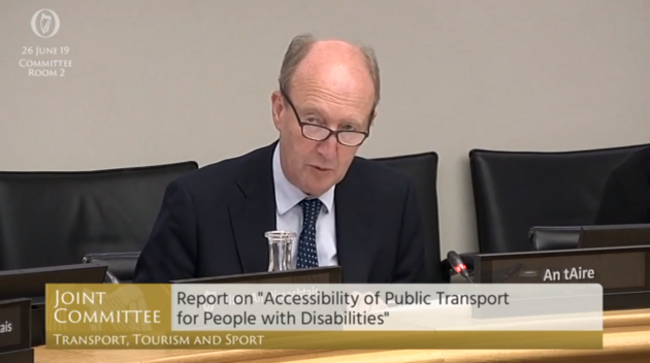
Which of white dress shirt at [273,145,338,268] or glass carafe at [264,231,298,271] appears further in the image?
white dress shirt at [273,145,338,268]

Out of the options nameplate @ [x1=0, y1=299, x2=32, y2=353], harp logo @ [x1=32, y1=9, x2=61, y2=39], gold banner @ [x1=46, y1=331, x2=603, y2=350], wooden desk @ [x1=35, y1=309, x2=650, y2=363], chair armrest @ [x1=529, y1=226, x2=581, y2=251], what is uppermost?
harp logo @ [x1=32, y1=9, x2=61, y2=39]

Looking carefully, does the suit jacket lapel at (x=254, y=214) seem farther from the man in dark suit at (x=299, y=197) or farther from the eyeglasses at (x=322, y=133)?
the eyeglasses at (x=322, y=133)

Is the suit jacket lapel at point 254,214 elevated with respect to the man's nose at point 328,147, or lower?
lower

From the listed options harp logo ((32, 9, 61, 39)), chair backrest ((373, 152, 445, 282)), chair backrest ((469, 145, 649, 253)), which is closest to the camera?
harp logo ((32, 9, 61, 39))

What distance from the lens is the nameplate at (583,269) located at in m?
1.50

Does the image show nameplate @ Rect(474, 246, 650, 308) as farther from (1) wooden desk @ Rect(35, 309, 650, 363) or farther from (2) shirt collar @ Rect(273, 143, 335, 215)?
(2) shirt collar @ Rect(273, 143, 335, 215)

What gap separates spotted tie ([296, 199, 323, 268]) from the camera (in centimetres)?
196

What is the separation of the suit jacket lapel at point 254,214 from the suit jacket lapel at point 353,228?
0.52ft

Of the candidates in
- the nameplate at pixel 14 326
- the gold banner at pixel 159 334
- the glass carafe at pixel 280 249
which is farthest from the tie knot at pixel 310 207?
the nameplate at pixel 14 326

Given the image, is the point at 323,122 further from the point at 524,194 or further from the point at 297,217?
the point at 524,194

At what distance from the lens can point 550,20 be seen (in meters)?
3.72

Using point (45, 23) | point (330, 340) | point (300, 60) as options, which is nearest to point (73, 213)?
point (45, 23)

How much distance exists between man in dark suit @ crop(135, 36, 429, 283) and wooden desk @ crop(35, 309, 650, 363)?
61 cm

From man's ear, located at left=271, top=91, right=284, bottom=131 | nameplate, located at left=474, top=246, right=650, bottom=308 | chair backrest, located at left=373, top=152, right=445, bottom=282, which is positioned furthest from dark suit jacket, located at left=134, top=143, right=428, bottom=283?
chair backrest, located at left=373, top=152, right=445, bottom=282
